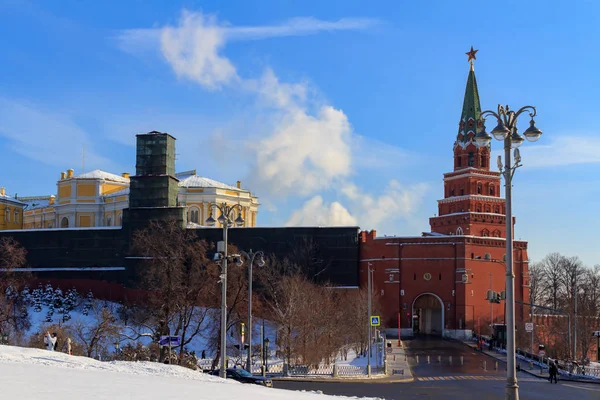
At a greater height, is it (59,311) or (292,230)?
(292,230)

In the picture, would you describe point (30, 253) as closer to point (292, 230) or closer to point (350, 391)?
point (292, 230)

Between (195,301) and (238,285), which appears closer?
(195,301)

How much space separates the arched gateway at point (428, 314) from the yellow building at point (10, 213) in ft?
194

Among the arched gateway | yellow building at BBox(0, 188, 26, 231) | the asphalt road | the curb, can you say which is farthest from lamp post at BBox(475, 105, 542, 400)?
yellow building at BBox(0, 188, 26, 231)

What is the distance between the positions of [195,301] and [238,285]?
13.1ft

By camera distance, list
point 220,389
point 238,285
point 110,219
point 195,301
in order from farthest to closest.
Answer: point 110,219, point 238,285, point 195,301, point 220,389

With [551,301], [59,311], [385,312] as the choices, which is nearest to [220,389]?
[59,311]

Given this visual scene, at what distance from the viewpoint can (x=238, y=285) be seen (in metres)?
Answer: 50.8

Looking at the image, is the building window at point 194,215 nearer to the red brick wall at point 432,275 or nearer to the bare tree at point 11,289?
the bare tree at point 11,289

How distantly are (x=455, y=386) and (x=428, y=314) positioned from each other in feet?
190

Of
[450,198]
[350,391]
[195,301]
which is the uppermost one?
[450,198]

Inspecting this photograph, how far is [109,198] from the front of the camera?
9575 centimetres

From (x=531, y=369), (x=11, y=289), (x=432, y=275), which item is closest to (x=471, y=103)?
(x=432, y=275)

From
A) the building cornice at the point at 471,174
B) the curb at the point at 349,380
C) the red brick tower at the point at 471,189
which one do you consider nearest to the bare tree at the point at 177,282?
the curb at the point at 349,380
